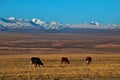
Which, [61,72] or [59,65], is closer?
[61,72]

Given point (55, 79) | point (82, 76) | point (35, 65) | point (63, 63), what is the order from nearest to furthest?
point (55, 79) < point (82, 76) < point (35, 65) < point (63, 63)

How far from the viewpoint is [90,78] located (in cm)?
2441

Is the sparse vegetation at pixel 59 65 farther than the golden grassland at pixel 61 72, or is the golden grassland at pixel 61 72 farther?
the sparse vegetation at pixel 59 65

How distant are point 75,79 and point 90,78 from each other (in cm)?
100

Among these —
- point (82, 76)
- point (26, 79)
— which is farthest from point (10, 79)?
point (82, 76)

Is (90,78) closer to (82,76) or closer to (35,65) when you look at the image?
(82,76)

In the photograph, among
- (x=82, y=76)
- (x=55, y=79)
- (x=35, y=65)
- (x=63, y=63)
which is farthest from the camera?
(x=63, y=63)

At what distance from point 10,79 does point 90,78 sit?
4.66 meters

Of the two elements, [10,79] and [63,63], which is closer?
[10,79]

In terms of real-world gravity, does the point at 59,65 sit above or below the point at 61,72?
above

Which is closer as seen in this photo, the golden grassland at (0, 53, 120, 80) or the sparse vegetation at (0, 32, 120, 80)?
the golden grassland at (0, 53, 120, 80)

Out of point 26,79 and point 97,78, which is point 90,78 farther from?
point 26,79

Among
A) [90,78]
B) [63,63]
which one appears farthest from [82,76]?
[63,63]

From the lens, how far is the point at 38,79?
23.8 meters
